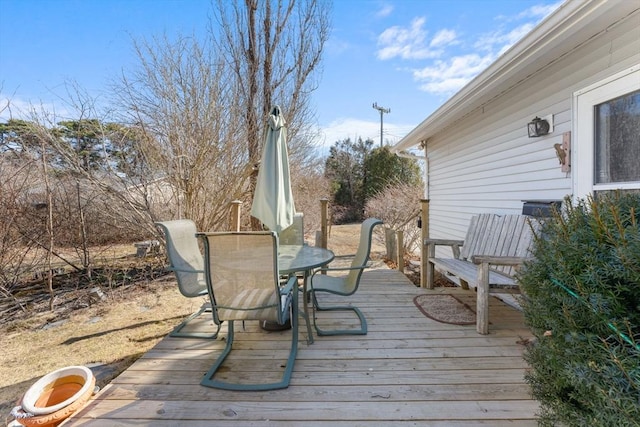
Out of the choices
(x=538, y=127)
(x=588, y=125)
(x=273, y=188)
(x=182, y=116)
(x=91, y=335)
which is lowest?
(x=91, y=335)

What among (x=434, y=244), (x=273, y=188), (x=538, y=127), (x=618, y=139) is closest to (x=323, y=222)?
(x=434, y=244)

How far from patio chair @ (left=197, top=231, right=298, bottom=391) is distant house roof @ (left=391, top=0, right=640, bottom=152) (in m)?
2.63

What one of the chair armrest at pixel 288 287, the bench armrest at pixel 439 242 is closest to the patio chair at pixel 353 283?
the chair armrest at pixel 288 287

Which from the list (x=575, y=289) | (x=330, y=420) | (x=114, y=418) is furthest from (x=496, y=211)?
(x=114, y=418)

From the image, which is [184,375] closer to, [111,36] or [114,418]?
[114,418]

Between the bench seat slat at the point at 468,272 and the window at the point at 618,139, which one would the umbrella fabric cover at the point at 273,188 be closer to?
the bench seat slat at the point at 468,272

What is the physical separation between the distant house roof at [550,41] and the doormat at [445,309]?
8.21ft

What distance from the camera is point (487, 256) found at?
2605 mm

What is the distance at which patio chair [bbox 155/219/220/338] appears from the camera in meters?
2.53

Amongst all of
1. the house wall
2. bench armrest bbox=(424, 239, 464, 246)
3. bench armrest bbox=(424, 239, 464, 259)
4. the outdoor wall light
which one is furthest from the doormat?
the outdoor wall light

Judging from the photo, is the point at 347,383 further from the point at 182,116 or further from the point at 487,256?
the point at 182,116

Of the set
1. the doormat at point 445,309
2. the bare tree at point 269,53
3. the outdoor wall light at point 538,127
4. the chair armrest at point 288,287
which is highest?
the bare tree at point 269,53

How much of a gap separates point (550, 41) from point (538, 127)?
1134 millimetres

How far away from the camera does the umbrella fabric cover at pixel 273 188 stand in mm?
2930
